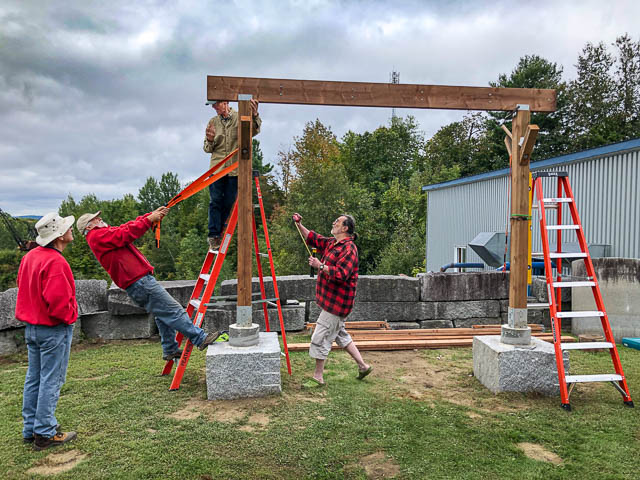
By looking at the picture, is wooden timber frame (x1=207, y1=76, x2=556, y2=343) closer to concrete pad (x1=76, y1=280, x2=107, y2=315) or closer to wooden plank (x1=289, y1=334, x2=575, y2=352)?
wooden plank (x1=289, y1=334, x2=575, y2=352)

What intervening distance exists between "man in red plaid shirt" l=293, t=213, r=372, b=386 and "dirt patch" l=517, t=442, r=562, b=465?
1967mm

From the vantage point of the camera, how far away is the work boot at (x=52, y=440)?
11.6ft

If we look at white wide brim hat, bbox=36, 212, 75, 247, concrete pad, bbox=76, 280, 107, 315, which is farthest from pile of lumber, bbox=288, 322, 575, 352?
white wide brim hat, bbox=36, 212, 75, 247

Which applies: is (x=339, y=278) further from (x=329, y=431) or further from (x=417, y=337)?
(x=417, y=337)

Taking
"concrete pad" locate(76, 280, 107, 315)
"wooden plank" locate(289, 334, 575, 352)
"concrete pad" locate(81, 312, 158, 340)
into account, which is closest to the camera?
"wooden plank" locate(289, 334, 575, 352)

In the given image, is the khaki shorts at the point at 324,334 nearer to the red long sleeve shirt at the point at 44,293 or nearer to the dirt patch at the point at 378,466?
the dirt patch at the point at 378,466

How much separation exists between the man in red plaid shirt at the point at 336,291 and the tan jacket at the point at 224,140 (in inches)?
50.8

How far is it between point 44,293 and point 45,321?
225 millimetres

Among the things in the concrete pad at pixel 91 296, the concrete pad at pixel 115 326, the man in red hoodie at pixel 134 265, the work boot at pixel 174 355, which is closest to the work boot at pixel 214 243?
the man in red hoodie at pixel 134 265

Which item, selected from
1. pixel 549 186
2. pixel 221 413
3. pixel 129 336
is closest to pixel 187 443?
pixel 221 413

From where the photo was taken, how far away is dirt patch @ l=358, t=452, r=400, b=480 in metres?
3.20

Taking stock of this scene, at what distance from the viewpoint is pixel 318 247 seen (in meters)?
5.47

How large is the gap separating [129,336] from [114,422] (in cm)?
356

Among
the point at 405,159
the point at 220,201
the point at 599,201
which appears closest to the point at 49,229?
the point at 220,201
